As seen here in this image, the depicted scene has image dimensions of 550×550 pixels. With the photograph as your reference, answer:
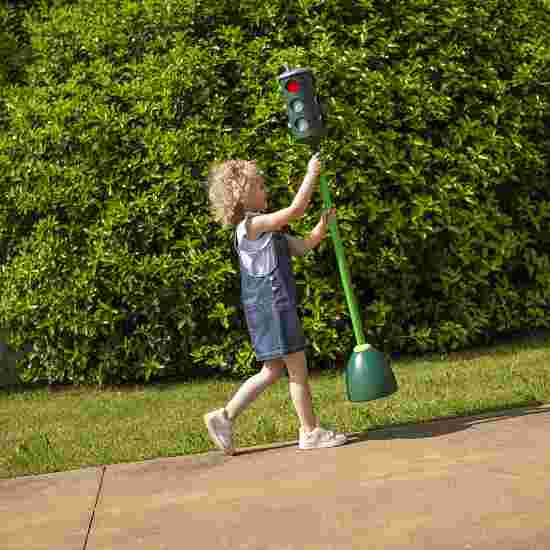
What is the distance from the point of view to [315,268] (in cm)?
661

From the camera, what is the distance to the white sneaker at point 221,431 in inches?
185

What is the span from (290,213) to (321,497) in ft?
4.52

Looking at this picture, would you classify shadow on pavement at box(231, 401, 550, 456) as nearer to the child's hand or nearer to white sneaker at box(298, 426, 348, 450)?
white sneaker at box(298, 426, 348, 450)

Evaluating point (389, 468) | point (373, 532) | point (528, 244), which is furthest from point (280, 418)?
point (528, 244)

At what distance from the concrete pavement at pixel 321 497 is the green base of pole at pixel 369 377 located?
210 millimetres

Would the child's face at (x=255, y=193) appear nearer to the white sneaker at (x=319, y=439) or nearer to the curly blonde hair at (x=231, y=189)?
the curly blonde hair at (x=231, y=189)

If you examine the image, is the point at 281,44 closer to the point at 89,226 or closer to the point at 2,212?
the point at 89,226

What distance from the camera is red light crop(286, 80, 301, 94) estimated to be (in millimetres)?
4672

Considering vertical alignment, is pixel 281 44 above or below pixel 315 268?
above

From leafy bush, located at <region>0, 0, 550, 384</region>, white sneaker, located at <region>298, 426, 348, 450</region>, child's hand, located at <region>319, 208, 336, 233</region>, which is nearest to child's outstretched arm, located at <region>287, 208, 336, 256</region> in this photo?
child's hand, located at <region>319, 208, 336, 233</region>

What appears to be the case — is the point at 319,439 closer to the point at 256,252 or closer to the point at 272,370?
the point at 272,370

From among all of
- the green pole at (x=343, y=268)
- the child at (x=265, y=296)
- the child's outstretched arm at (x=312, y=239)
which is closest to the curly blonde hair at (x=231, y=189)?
the child at (x=265, y=296)

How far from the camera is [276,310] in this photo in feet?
15.4

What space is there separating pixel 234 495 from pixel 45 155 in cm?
370
